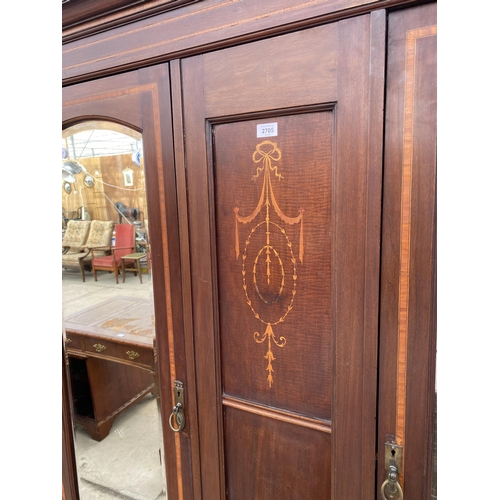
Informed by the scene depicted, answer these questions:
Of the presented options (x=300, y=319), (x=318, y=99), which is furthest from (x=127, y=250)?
(x=318, y=99)

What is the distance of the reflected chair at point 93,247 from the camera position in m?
1.04

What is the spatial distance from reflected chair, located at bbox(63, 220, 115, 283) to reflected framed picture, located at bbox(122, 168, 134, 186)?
0.43 ft

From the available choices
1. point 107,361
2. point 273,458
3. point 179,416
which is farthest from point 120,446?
point 273,458

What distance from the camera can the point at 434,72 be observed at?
0.59 metres

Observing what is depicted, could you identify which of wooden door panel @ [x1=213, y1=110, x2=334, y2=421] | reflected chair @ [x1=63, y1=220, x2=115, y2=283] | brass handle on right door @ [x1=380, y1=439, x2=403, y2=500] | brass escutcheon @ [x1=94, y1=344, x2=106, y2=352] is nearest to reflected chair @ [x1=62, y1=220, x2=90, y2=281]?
reflected chair @ [x1=63, y1=220, x2=115, y2=283]

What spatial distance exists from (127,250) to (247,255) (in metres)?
0.39

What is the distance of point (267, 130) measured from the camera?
2.42 ft

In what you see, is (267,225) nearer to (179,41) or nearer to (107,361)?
(179,41)

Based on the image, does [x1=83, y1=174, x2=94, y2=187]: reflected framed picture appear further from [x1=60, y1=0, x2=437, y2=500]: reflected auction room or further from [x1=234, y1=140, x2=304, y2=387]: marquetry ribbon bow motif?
[x1=234, y1=140, x2=304, y2=387]: marquetry ribbon bow motif

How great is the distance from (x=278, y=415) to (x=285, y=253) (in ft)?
1.22

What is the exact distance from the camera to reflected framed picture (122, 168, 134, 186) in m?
0.94

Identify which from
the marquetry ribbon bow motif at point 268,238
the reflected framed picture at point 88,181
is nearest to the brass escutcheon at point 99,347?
the reflected framed picture at point 88,181

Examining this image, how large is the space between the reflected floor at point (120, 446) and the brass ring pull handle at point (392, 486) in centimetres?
62
